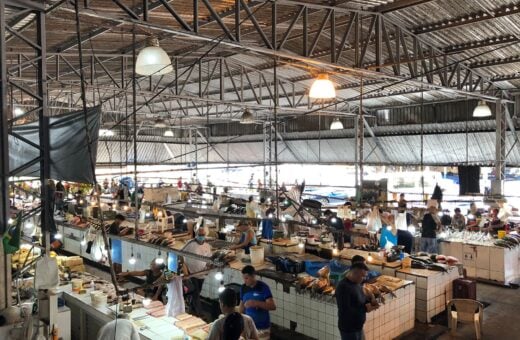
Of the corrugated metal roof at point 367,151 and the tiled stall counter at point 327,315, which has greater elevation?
the corrugated metal roof at point 367,151

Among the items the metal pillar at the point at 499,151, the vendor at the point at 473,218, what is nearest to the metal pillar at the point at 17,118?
the vendor at the point at 473,218

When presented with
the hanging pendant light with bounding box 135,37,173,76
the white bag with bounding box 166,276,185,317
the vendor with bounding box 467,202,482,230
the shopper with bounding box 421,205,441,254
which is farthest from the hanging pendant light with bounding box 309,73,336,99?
the vendor with bounding box 467,202,482,230

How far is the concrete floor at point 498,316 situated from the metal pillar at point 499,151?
5107mm

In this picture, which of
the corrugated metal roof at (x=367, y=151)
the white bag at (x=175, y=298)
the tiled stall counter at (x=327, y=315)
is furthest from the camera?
the corrugated metal roof at (x=367, y=151)

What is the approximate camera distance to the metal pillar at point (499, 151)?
45.6 feet

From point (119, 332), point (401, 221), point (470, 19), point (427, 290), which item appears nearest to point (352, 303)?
point (119, 332)

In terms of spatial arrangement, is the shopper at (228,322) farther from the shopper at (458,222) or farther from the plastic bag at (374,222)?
the shopper at (458,222)

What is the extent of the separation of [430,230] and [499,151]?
560 centimetres

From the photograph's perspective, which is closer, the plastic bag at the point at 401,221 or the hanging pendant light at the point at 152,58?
the hanging pendant light at the point at 152,58

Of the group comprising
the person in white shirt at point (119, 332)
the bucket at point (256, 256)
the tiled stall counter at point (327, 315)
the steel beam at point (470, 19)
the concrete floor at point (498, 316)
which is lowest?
the concrete floor at point (498, 316)

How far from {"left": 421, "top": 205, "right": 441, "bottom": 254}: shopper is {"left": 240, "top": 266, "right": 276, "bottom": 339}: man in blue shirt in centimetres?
607

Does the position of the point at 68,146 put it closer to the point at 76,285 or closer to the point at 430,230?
the point at 76,285

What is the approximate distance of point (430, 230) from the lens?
10422 millimetres

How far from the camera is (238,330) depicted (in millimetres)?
4273
